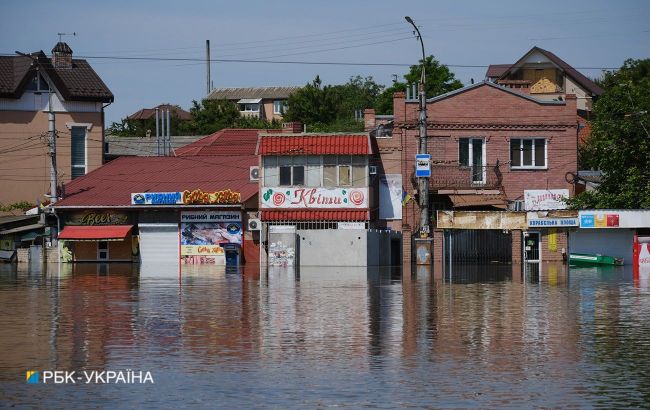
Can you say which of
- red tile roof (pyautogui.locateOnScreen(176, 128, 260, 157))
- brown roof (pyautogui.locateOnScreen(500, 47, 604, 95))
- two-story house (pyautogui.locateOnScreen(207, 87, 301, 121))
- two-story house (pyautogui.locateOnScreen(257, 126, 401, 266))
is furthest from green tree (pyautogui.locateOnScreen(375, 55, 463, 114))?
two-story house (pyautogui.locateOnScreen(207, 87, 301, 121))

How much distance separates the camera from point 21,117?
6788 cm

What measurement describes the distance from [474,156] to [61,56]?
29.8 m

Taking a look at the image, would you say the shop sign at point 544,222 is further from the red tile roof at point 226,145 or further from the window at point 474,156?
the red tile roof at point 226,145

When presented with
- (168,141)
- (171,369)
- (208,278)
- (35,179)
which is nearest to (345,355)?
(171,369)

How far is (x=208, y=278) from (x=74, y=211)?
68.1 feet

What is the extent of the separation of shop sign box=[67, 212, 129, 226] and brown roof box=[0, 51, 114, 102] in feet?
37.3

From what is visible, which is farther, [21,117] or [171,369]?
[21,117]

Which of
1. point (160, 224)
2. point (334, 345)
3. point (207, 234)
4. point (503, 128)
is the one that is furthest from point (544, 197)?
point (334, 345)

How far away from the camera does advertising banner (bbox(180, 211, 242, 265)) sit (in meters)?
57.6

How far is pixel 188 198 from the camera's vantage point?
187 feet

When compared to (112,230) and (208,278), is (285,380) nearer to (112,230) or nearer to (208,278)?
(208,278)

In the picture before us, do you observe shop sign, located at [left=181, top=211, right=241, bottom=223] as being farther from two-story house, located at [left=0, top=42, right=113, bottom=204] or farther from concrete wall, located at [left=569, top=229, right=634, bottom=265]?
concrete wall, located at [left=569, top=229, right=634, bottom=265]

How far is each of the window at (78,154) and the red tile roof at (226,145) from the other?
20.1 ft

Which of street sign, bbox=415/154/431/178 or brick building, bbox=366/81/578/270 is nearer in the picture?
street sign, bbox=415/154/431/178
